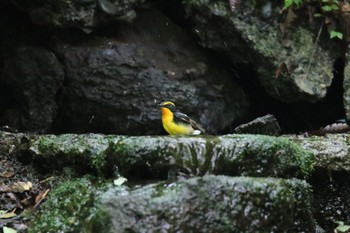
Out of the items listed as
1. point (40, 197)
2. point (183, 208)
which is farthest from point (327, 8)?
point (40, 197)

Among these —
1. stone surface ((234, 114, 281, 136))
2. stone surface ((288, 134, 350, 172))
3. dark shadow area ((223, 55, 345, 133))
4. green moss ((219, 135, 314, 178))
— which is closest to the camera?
green moss ((219, 135, 314, 178))

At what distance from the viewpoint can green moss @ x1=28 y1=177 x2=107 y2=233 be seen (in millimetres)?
3609

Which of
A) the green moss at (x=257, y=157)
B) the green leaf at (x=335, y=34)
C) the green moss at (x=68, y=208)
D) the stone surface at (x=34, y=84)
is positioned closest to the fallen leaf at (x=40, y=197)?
the green moss at (x=68, y=208)

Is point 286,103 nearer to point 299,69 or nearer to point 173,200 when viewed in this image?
point 299,69

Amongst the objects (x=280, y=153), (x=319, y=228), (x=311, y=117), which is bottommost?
(x=311, y=117)

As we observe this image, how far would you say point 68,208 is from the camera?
3822 mm

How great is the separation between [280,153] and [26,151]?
2.28 metres

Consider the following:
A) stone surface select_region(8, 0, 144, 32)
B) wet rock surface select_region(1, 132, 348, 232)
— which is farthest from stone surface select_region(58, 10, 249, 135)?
wet rock surface select_region(1, 132, 348, 232)

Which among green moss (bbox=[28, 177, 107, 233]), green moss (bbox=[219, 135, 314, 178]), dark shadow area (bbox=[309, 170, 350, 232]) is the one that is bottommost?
dark shadow area (bbox=[309, 170, 350, 232])

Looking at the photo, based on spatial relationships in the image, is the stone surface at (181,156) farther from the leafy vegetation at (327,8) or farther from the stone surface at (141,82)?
the leafy vegetation at (327,8)

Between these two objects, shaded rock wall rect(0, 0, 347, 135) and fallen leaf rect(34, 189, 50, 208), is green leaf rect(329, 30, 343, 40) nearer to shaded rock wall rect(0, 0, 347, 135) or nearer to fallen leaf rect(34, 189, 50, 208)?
shaded rock wall rect(0, 0, 347, 135)

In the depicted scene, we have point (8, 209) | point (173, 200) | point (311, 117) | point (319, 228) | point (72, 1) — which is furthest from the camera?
point (311, 117)

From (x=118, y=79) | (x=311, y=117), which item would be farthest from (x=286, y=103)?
(x=118, y=79)

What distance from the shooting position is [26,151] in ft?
15.5
